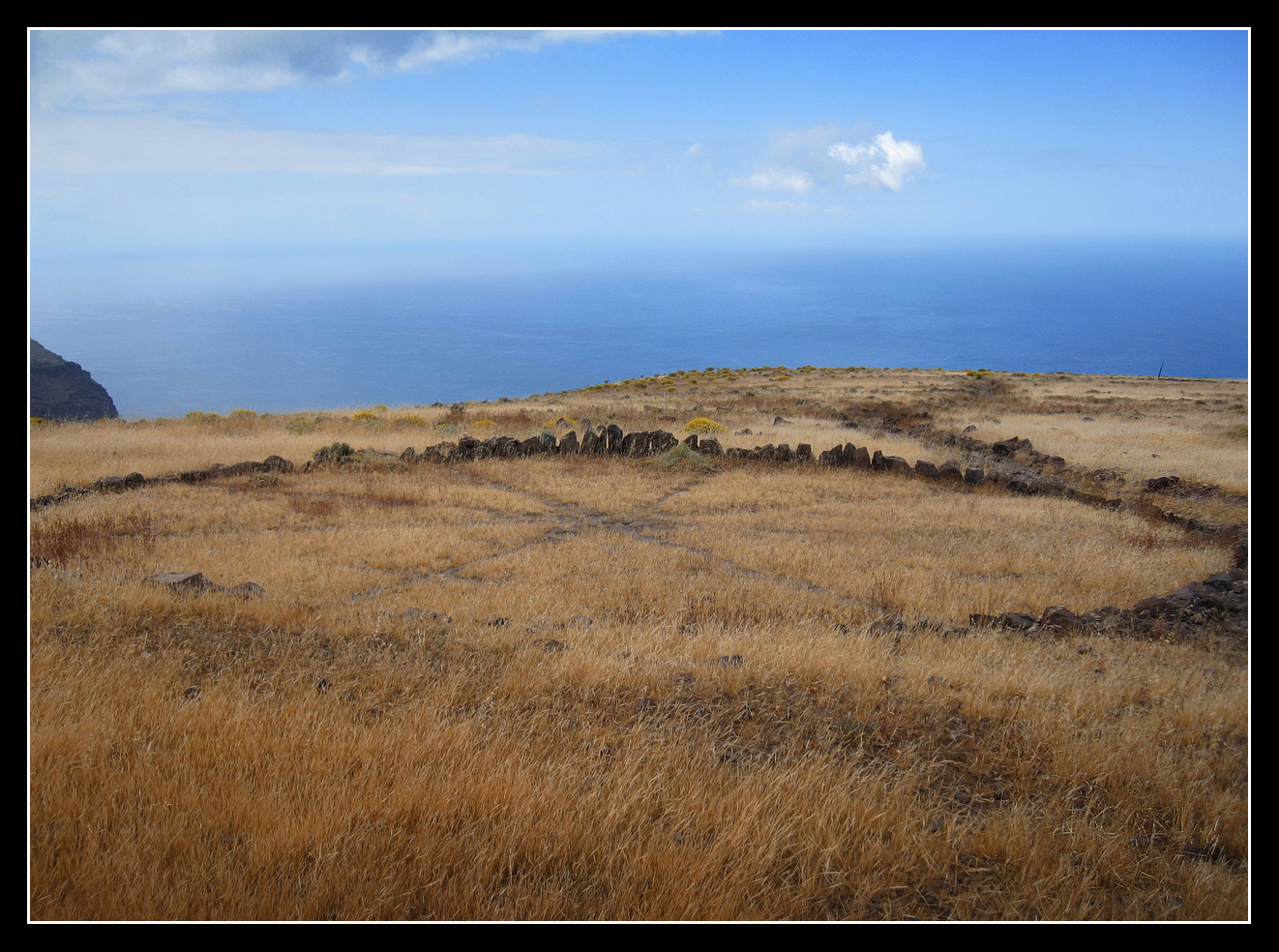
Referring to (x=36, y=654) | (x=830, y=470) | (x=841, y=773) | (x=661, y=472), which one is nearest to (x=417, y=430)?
(x=661, y=472)

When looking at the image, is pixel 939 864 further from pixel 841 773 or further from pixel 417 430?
pixel 417 430

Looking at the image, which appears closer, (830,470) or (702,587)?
(702,587)

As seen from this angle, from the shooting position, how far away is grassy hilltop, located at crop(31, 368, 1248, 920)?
353 centimetres

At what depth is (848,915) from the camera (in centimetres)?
360

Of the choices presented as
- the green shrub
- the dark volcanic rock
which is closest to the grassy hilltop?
the green shrub

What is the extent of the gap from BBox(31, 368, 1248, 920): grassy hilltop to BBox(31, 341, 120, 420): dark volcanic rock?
28.8 metres

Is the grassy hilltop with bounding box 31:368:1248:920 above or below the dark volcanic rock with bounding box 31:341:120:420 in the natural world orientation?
below

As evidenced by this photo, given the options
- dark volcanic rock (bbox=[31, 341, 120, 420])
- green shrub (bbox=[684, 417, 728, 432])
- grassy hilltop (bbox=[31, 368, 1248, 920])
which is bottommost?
grassy hilltop (bbox=[31, 368, 1248, 920])

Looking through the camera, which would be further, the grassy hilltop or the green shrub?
the green shrub

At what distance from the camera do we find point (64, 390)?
42.0 meters

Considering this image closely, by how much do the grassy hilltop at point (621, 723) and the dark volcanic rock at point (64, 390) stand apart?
94.6ft

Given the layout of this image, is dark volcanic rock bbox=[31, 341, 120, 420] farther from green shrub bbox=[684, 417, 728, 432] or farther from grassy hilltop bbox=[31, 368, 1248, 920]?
grassy hilltop bbox=[31, 368, 1248, 920]
